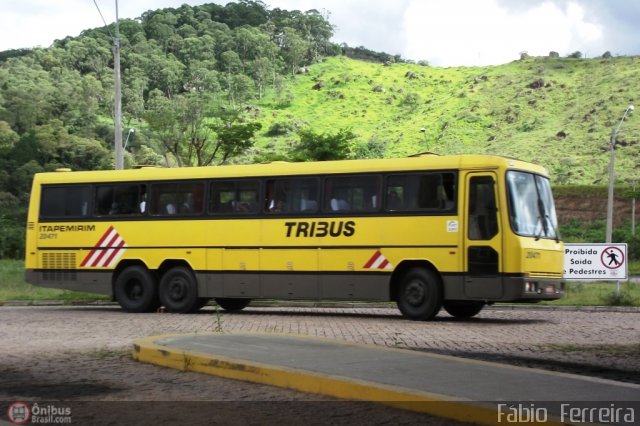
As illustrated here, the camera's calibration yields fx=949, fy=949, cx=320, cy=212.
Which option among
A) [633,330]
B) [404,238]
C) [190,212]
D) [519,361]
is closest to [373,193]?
[404,238]

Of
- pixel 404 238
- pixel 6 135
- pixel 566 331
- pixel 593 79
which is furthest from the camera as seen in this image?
pixel 593 79

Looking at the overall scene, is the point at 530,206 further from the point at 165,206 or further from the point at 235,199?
the point at 165,206

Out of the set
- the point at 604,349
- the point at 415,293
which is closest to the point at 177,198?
the point at 415,293

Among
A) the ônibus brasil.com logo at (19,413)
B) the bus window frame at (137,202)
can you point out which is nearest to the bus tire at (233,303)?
the bus window frame at (137,202)

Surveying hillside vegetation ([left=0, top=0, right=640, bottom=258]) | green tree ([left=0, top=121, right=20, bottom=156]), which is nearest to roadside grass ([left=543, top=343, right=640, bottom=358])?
hillside vegetation ([left=0, top=0, right=640, bottom=258])

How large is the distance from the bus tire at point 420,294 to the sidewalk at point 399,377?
691cm

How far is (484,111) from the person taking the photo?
124m

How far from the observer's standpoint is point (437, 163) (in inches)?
764

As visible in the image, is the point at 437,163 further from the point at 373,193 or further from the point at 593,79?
the point at 593,79

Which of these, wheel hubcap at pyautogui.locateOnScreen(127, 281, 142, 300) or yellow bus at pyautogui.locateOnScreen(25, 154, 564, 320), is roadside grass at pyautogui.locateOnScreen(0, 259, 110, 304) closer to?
yellow bus at pyautogui.locateOnScreen(25, 154, 564, 320)

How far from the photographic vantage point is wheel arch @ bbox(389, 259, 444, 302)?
19.3 meters

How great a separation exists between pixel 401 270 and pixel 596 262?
803 centimetres

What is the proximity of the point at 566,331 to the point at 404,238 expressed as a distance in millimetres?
4269

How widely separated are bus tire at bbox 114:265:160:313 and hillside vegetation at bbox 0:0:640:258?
33456mm
